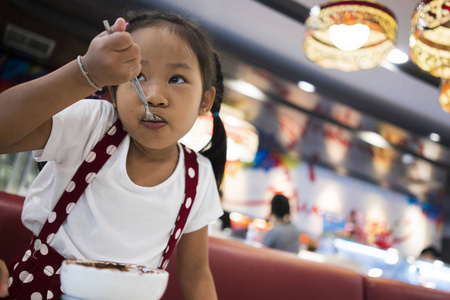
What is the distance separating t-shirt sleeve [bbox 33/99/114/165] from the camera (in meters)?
0.84

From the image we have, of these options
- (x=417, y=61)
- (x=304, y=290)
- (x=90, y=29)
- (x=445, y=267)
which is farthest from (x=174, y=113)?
(x=445, y=267)

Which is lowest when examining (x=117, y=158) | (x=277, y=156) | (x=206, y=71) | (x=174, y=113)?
(x=117, y=158)

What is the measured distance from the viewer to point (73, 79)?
2.27 ft

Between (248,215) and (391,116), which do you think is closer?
(391,116)

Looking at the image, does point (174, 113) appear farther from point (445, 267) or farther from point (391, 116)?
point (445, 267)

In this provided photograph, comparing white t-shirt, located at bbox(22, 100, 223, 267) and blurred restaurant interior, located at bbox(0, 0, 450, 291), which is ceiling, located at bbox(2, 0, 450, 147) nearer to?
blurred restaurant interior, located at bbox(0, 0, 450, 291)

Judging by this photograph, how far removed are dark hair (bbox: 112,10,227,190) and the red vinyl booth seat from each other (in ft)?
0.98

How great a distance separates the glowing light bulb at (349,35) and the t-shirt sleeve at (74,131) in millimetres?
1846

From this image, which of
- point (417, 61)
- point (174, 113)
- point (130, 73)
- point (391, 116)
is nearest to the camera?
point (130, 73)

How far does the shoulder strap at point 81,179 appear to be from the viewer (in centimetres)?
86

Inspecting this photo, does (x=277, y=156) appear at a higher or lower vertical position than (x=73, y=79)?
higher

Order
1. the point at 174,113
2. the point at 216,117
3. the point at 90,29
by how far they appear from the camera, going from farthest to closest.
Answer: the point at 90,29, the point at 216,117, the point at 174,113

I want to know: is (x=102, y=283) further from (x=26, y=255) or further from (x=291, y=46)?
(x=291, y=46)

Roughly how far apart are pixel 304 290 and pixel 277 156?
5401 millimetres
